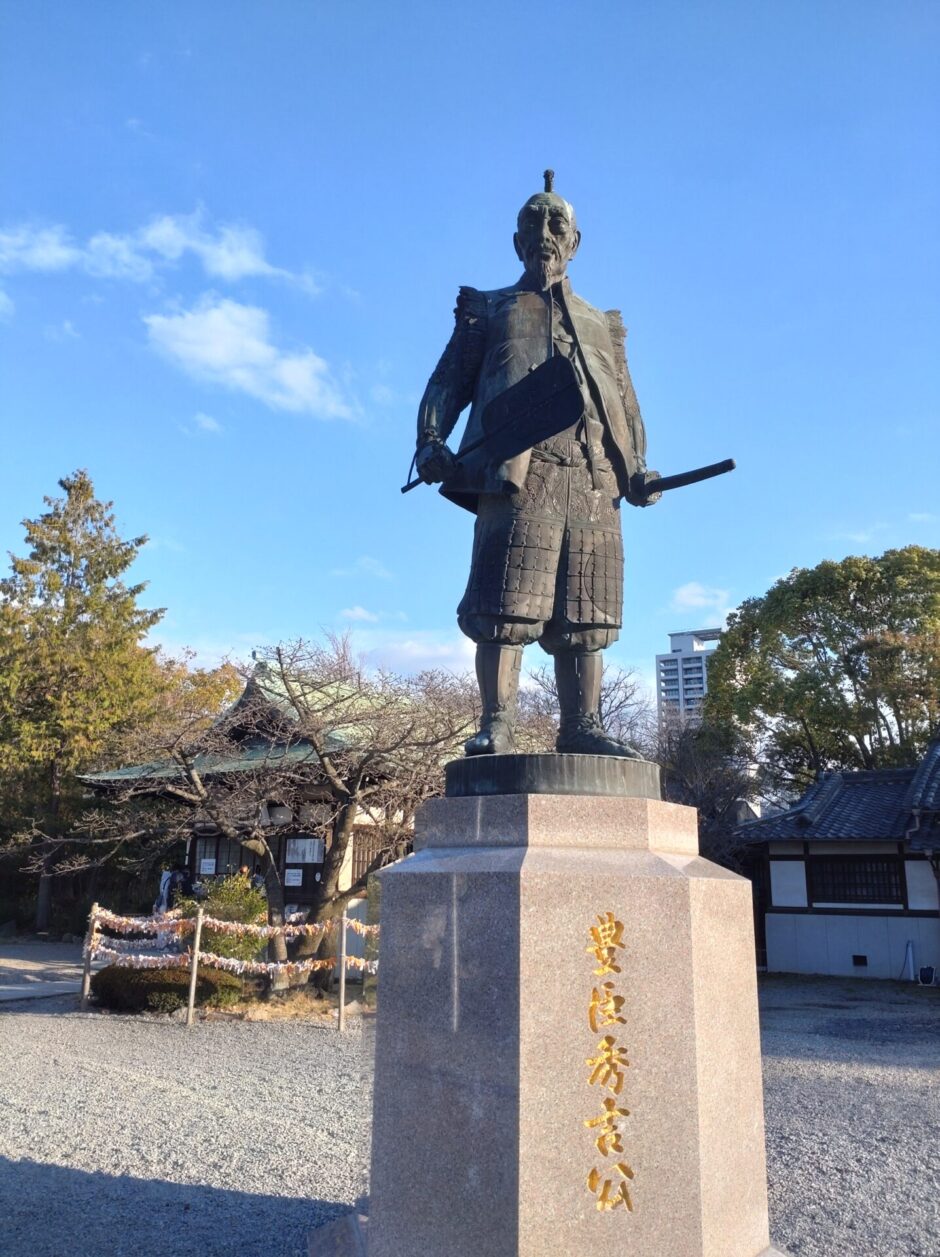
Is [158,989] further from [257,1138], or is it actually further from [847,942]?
[847,942]

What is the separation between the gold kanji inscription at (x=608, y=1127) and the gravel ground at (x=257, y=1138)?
187 centimetres

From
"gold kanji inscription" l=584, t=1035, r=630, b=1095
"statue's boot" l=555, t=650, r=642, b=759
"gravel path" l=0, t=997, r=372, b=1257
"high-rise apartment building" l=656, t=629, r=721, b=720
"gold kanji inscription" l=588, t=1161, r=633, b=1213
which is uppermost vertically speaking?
"high-rise apartment building" l=656, t=629, r=721, b=720

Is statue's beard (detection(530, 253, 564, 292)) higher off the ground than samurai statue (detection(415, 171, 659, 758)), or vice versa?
statue's beard (detection(530, 253, 564, 292))

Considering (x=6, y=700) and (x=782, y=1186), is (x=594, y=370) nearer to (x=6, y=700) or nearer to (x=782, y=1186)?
(x=782, y=1186)

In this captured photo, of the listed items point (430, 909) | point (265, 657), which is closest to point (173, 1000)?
point (265, 657)

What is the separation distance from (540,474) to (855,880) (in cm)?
1599

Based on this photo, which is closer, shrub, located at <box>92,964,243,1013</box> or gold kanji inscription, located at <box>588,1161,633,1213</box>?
gold kanji inscription, located at <box>588,1161,633,1213</box>

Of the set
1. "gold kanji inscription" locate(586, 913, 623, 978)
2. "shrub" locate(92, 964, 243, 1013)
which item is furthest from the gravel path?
"gold kanji inscription" locate(586, 913, 623, 978)

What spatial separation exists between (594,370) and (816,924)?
16048mm

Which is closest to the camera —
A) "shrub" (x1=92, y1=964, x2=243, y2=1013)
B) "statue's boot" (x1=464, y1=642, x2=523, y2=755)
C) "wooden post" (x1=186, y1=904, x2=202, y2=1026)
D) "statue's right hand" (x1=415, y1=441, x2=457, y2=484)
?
"statue's boot" (x1=464, y1=642, x2=523, y2=755)

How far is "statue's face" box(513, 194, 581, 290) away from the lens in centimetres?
407

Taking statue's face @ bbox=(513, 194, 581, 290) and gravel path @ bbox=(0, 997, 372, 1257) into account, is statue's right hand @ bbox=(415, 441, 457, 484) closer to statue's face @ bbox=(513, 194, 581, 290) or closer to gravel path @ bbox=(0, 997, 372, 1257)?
statue's face @ bbox=(513, 194, 581, 290)

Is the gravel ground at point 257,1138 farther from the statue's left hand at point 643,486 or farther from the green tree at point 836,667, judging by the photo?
the green tree at point 836,667

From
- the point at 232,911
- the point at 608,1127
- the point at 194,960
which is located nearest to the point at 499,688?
the point at 608,1127
